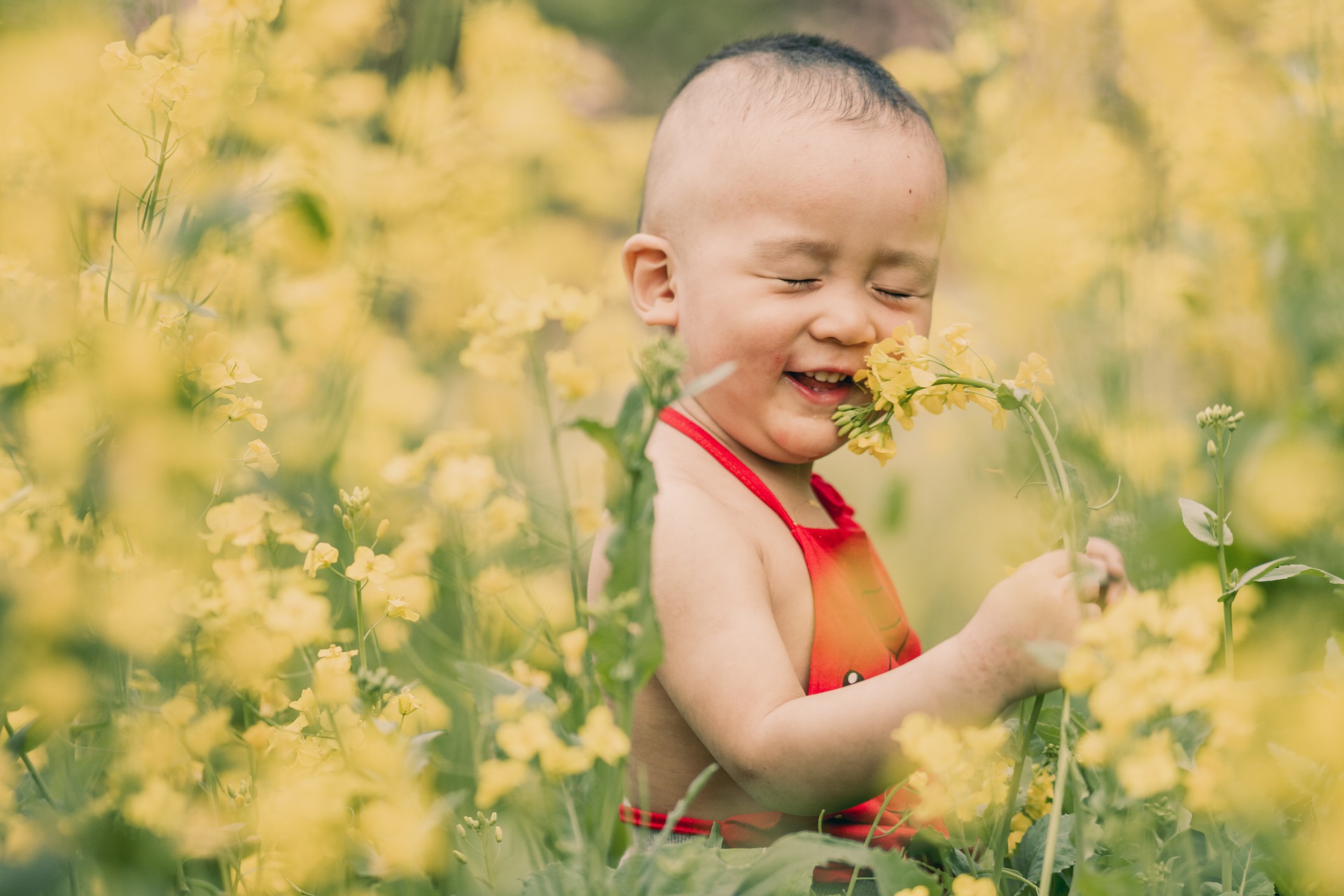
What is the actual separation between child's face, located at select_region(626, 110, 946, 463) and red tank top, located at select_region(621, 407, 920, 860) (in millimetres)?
74

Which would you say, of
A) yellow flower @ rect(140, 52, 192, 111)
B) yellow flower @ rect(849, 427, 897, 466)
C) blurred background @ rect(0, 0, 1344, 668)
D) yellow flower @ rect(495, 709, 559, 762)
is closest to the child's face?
yellow flower @ rect(849, 427, 897, 466)

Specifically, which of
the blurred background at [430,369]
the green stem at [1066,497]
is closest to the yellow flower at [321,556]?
the blurred background at [430,369]

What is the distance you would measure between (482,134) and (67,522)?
202 cm

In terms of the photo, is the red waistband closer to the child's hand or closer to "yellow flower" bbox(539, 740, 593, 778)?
the child's hand

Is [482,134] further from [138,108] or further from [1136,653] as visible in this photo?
[1136,653]

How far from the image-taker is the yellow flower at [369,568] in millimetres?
1085

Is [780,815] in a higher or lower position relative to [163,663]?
lower

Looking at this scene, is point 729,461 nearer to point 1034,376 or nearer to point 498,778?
point 1034,376

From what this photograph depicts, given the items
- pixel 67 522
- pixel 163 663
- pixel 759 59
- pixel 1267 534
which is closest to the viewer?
pixel 163 663

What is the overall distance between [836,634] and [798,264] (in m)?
0.47

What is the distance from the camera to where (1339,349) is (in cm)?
237

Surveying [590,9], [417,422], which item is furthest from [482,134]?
[590,9]

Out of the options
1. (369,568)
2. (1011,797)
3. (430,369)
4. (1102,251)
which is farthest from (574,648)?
(430,369)

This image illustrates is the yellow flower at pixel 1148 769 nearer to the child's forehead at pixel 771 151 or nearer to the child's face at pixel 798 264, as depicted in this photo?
the child's face at pixel 798 264
